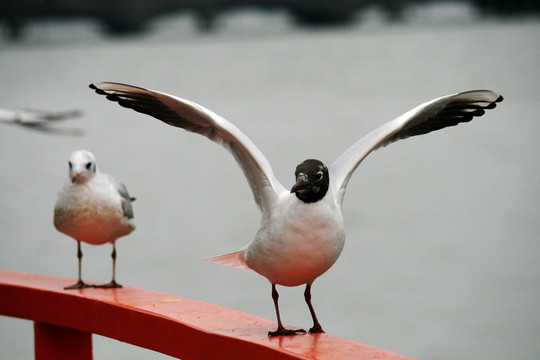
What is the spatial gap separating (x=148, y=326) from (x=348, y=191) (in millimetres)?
17168

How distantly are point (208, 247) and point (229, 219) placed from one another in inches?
88.1

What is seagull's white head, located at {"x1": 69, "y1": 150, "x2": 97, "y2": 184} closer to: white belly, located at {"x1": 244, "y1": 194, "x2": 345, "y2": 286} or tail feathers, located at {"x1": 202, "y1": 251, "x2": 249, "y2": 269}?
→ tail feathers, located at {"x1": 202, "y1": 251, "x2": 249, "y2": 269}

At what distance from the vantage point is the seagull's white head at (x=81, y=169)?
4685mm

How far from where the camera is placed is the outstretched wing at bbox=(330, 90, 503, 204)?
3.36 meters

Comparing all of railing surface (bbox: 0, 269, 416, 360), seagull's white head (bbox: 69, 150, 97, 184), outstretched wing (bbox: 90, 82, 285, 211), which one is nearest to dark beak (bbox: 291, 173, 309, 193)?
outstretched wing (bbox: 90, 82, 285, 211)

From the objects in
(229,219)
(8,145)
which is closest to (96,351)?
(229,219)

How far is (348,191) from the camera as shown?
20.4 metres

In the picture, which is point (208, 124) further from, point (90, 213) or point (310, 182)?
point (90, 213)

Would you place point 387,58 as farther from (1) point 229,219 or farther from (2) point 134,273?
(2) point 134,273

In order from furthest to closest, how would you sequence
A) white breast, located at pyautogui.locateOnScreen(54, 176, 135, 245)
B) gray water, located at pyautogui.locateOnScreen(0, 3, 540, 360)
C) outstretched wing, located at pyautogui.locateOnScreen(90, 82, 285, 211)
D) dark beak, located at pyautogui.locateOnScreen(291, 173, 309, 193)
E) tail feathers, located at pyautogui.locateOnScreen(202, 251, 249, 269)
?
gray water, located at pyautogui.locateOnScreen(0, 3, 540, 360) → white breast, located at pyautogui.locateOnScreen(54, 176, 135, 245) → tail feathers, located at pyautogui.locateOnScreen(202, 251, 249, 269) → outstretched wing, located at pyautogui.locateOnScreen(90, 82, 285, 211) → dark beak, located at pyautogui.locateOnScreen(291, 173, 309, 193)

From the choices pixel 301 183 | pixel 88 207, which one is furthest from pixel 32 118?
pixel 301 183

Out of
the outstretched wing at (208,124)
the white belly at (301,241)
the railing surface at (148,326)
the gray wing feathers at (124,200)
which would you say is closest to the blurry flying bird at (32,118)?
the gray wing feathers at (124,200)

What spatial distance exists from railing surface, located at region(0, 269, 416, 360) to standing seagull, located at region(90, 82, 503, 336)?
7.2 inches

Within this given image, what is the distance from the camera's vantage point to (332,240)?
3.05 meters
